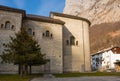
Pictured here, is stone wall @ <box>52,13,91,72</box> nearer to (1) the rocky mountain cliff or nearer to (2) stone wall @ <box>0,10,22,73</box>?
(2) stone wall @ <box>0,10,22,73</box>

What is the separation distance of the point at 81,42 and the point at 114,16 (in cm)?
8236

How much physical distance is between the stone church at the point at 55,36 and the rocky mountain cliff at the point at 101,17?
46349mm

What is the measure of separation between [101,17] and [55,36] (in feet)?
313

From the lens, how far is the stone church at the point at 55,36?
2798cm

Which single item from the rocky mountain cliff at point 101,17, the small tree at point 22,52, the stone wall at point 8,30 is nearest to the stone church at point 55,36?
the stone wall at point 8,30

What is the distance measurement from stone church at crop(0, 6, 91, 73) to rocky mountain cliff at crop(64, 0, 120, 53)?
4635 cm

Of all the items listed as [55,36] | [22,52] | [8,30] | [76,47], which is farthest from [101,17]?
[22,52]

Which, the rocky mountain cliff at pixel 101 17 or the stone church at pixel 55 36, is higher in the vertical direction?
the rocky mountain cliff at pixel 101 17

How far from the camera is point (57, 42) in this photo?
32.2 meters

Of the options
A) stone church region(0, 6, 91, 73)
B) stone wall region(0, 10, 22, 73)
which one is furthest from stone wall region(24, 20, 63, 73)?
stone wall region(0, 10, 22, 73)

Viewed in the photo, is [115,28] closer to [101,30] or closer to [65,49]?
[101,30]

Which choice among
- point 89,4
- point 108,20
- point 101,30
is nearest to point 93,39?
point 101,30

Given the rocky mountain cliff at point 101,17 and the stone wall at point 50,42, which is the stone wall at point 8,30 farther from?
the rocky mountain cliff at point 101,17

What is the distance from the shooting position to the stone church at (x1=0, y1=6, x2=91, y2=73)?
91.8 ft
